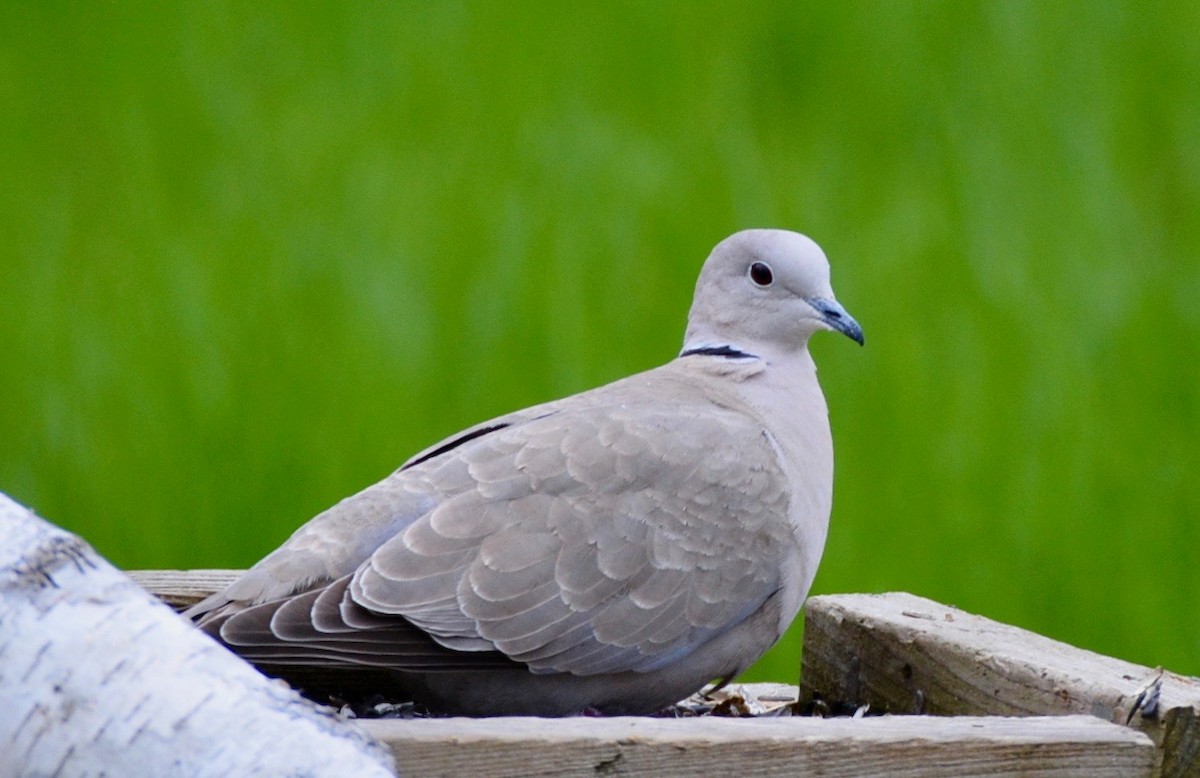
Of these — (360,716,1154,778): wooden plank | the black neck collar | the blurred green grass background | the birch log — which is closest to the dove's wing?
(360,716,1154,778): wooden plank

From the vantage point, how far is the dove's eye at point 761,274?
323 centimetres

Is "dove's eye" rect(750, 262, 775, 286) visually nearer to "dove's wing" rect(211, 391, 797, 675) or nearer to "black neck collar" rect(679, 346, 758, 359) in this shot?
"black neck collar" rect(679, 346, 758, 359)

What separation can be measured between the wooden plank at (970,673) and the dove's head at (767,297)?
542 millimetres

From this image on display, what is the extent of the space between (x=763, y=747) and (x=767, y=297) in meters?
1.23

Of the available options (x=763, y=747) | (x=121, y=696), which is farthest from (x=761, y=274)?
(x=121, y=696)

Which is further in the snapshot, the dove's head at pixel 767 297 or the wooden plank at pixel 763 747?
the dove's head at pixel 767 297

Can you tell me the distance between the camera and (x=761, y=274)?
3.25 meters

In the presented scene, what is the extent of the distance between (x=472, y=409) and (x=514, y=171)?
78cm

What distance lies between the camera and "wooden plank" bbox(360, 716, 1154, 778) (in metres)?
2.13

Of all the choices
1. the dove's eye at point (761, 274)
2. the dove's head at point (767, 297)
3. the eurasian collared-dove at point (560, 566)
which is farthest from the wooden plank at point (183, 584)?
the dove's eye at point (761, 274)

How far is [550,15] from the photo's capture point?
4988mm

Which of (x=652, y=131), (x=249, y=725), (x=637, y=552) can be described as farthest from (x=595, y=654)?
(x=652, y=131)

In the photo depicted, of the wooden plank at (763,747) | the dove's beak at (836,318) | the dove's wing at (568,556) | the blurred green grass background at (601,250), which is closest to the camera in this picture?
the wooden plank at (763,747)

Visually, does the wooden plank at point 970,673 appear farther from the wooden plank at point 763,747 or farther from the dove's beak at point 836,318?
Answer: the dove's beak at point 836,318
